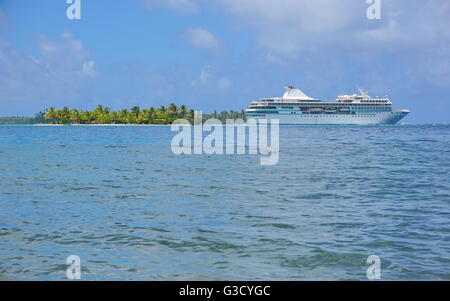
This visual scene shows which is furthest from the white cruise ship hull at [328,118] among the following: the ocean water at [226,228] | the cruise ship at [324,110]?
the ocean water at [226,228]

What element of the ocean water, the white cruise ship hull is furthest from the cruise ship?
the ocean water

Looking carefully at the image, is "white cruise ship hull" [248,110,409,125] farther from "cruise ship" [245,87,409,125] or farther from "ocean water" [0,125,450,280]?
"ocean water" [0,125,450,280]

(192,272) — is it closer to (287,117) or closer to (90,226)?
(90,226)

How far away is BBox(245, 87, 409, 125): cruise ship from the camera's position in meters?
156

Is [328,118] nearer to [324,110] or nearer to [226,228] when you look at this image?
[324,110]

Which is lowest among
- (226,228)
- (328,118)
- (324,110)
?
(226,228)

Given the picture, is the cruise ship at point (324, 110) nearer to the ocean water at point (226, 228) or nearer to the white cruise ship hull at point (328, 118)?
the white cruise ship hull at point (328, 118)

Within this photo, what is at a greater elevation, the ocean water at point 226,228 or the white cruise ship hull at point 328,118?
the white cruise ship hull at point 328,118

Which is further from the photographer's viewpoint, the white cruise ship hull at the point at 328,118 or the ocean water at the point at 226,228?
the white cruise ship hull at the point at 328,118

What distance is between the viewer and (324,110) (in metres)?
157

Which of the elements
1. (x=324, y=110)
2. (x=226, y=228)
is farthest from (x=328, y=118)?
(x=226, y=228)

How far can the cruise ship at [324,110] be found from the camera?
156325mm

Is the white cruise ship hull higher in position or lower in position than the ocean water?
higher

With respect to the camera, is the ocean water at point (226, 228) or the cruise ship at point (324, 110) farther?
the cruise ship at point (324, 110)
